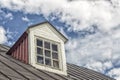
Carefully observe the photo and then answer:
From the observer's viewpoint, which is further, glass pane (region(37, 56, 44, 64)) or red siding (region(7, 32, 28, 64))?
red siding (region(7, 32, 28, 64))

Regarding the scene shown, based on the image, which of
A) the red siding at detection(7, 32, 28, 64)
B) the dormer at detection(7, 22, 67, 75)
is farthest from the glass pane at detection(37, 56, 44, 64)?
the red siding at detection(7, 32, 28, 64)

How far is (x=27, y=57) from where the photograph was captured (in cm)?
1484

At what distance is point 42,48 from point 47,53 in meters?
0.38

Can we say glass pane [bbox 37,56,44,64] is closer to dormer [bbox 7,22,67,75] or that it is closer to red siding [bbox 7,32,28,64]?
dormer [bbox 7,22,67,75]

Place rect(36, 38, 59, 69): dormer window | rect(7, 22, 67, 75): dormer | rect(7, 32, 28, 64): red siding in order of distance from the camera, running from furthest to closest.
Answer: rect(7, 32, 28, 64): red siding → rect(36, 38, 59, 69): dormer window → rect(7, 22, 67, 75): dormer

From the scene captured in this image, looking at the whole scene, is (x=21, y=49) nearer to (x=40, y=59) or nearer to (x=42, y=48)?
(x=42, y=48)

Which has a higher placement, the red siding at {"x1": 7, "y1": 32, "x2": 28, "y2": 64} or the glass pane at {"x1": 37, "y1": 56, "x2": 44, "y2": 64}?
the red siding at {"x1": 7, "y1": 32, "x2": 28, "y2": 64}

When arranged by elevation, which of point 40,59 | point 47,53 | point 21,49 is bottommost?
point 40,59

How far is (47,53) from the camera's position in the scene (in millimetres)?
15461

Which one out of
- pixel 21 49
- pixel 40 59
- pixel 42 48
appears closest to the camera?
pixel 40 59

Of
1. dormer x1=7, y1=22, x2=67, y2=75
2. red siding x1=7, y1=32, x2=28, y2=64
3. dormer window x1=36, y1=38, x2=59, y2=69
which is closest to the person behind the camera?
dormer x1=7, y1=22, x2=67, y2=75

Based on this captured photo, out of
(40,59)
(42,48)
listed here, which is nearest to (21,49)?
(42,48)

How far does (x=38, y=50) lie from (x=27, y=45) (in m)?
0.60

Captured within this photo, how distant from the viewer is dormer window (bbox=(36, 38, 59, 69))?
15.0 meters
